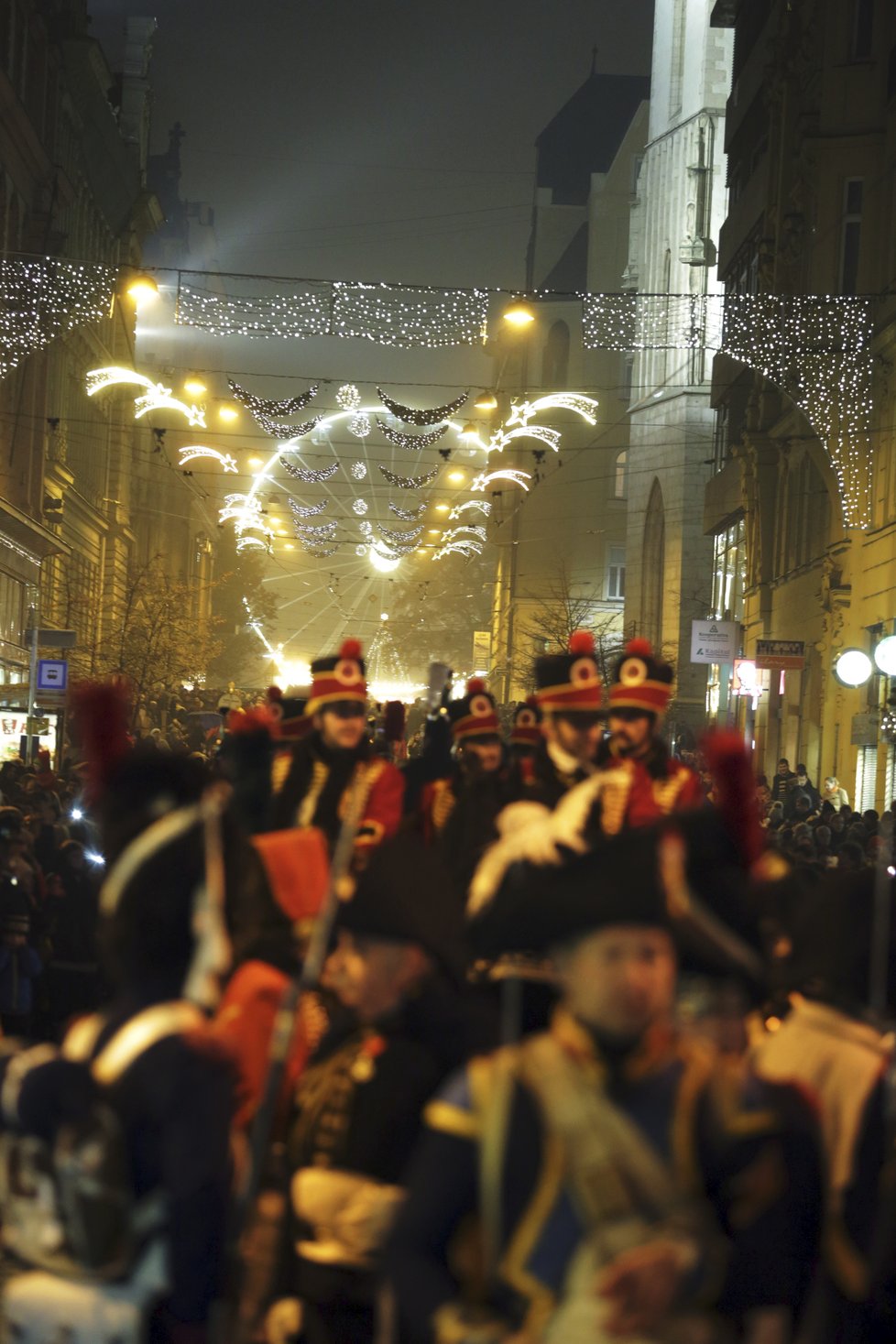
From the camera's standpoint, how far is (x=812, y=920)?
5004mm

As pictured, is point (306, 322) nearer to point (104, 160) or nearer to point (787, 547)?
point (787, 547)

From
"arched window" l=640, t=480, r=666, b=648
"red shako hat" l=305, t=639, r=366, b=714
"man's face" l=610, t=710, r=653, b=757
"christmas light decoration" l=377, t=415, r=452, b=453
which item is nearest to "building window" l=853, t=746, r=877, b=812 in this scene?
"christmas light decoration" l=377, t=415, r=452, b=453

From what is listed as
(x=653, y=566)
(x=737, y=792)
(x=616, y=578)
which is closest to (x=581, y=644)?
(x=737, y=792)

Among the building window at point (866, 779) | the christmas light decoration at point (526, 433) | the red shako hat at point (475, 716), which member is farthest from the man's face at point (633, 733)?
the building window at point (866, 779)

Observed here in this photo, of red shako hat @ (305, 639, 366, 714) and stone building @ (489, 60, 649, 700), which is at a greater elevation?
stone building @ (489, 60, 649, 700)

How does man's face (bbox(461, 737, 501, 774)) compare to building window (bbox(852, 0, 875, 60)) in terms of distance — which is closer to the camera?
man's face (bbox(461, 737, 501, 774))

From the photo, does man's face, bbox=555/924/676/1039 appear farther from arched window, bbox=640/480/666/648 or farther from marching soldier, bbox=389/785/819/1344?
arched window, bbox=640/480/666/648

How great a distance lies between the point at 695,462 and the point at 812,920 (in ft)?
228

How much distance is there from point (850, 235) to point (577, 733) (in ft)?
113

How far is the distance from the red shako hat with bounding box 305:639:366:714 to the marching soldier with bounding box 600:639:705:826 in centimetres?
121

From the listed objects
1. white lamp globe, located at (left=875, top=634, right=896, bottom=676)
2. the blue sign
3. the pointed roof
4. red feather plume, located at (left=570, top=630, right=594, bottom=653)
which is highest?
the pointed roof

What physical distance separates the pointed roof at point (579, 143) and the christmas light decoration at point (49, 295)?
300 ft

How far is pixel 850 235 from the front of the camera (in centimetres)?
4109

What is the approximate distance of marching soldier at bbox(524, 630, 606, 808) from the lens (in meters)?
8.80
